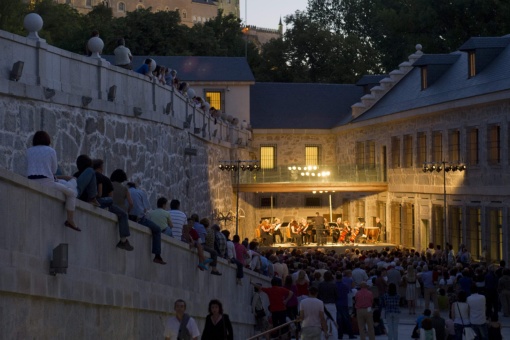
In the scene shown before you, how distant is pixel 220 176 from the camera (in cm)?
4550

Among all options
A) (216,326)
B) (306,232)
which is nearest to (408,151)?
(306,232)

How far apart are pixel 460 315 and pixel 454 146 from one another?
22418 millimetres

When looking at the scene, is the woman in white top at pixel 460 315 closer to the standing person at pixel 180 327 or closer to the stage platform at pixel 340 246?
the standing person at pixel 180 327

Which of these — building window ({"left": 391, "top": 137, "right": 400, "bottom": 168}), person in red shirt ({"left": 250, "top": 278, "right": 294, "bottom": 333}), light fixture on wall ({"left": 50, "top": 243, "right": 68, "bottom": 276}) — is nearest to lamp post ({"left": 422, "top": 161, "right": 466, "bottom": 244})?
building window ({"left": 391, "top": 137, "right": 400, "bottom": 168})

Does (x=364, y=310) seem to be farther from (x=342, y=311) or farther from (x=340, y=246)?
(x=340, y=246)

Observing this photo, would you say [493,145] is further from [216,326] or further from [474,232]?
[216,326]

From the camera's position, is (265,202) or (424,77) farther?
(265,202)

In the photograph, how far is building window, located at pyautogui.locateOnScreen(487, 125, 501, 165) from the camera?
1586 inches

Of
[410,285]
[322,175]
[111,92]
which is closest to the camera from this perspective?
[111,92]

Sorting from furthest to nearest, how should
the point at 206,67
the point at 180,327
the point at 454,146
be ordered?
the point at 206,67 < the point at 454,146 < the point at 180,327

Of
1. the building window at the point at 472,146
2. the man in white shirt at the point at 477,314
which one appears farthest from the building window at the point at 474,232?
the man in white shirt at the point at 477,314

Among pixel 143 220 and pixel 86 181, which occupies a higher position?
pixel 86 181

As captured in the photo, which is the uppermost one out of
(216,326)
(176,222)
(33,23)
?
(33,23)

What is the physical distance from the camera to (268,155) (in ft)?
209
